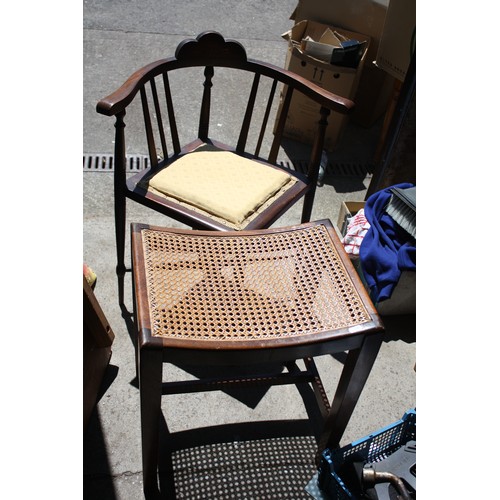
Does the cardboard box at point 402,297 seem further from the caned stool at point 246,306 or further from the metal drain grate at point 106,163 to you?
the metal drain grate at point 106,163

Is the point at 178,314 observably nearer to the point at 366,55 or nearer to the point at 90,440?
the point at 90,440

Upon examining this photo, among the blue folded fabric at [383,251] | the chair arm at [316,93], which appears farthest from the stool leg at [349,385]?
the chair arm at [316,93]

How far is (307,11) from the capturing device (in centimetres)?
328

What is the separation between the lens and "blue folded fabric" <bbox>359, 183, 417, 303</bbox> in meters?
2.30

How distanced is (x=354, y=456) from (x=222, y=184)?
968mm

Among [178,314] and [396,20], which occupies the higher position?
[396,20]

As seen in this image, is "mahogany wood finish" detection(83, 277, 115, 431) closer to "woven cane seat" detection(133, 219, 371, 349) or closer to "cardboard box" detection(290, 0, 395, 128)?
"woven cane seat" detection(133, 219, 371, 349)

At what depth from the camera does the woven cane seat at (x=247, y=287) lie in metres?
1.43

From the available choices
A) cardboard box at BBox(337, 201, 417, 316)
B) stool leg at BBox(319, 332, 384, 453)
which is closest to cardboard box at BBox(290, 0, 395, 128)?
cardboard box at BBox(337, 201, 417, 316)

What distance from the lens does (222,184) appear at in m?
1.99

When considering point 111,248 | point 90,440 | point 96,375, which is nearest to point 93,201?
point 111,248

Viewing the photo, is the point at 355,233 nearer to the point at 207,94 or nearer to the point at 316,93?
the point at 316,93

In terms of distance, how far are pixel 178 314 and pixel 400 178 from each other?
1635 millimetres

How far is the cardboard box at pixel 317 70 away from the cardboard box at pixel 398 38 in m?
0.22
